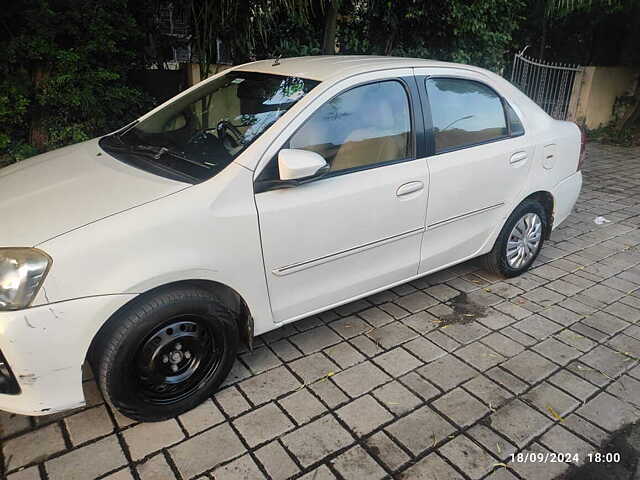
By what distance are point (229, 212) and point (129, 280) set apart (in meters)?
0.57

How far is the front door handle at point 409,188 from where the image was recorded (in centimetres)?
306

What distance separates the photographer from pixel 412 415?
2660 millimetres

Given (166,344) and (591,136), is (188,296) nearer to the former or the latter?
(166,344)

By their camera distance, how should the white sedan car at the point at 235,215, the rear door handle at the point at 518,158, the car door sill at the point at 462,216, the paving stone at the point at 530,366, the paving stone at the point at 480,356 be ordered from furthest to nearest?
the rear door handle at the point at 518,158, the car door sill at the point at 462,216, the paving stone at the point at 480,356, the paving stone at the point at 530,366, the white sedan car at the point at 235,215

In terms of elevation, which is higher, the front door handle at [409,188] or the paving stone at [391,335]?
the front door handle at [409,188]

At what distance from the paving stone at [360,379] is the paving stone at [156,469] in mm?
1020

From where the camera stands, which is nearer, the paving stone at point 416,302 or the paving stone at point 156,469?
the paving stone at point 156,469

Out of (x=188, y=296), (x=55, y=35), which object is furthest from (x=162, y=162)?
(x=55, y=35)

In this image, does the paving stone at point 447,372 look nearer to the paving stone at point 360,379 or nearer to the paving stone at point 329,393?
the paving stone at point 360,379

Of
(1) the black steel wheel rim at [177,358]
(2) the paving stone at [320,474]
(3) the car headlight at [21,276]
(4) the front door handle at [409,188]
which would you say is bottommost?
(2) the paving stone at [320,474]

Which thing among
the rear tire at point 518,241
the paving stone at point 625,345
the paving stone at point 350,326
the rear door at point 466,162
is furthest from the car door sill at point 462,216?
the paving stone at point 625,345

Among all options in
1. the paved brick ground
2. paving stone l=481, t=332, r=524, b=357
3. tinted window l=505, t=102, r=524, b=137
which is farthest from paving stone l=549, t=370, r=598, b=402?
tinted window l=505, t=102, r=524, b=137

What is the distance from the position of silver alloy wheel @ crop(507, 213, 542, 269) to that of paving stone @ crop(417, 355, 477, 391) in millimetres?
1351

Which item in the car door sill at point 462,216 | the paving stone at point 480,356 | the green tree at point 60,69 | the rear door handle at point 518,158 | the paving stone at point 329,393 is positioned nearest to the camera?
the paving stone at point 329,393
